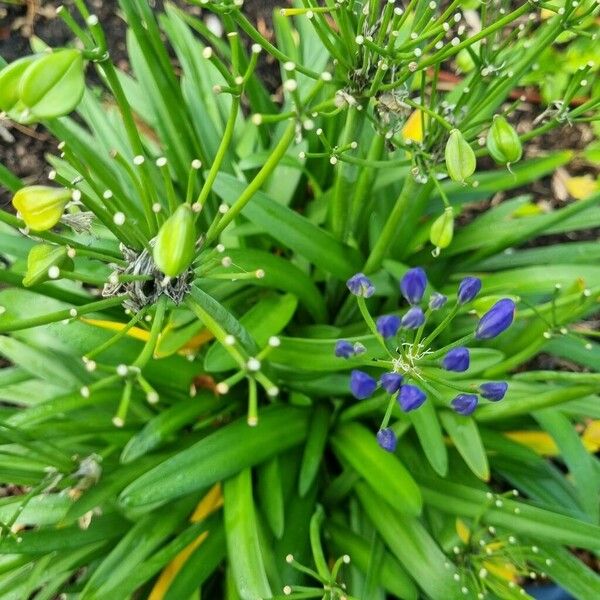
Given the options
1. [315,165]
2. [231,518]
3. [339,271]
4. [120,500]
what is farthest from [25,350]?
[315,165]

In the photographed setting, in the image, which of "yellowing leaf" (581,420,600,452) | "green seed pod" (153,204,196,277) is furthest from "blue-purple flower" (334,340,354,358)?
"yellowing leaf" (581,420,600,452)

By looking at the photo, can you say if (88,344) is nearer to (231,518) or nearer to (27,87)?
(231,518)

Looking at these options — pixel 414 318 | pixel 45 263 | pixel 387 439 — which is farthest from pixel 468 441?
pixel 45 263

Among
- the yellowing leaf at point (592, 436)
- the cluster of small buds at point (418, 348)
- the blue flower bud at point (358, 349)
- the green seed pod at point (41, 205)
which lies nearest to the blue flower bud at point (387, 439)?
the cluster of small buds at point (418, 348)

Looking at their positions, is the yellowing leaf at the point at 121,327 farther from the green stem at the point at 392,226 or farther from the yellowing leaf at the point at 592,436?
the yellowing leaf at the point at 592,436

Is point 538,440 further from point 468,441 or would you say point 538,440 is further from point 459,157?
point 459,157

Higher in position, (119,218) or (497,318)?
(119,218)
